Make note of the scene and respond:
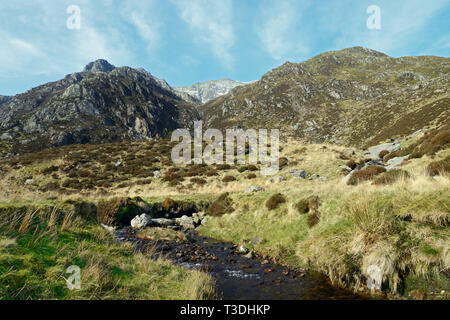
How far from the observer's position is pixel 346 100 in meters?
139

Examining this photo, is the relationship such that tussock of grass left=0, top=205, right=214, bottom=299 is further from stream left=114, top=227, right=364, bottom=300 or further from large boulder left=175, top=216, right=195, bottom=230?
large boulder left=175, top=216, right=195, bottom=230

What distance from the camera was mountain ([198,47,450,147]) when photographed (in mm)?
81500

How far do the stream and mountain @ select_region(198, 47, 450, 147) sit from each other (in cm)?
6522

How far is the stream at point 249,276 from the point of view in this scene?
340 inches

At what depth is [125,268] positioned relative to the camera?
28.9 feet

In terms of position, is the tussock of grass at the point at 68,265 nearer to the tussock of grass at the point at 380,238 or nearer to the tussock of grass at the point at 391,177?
the tussock of grass at the point at 380,238

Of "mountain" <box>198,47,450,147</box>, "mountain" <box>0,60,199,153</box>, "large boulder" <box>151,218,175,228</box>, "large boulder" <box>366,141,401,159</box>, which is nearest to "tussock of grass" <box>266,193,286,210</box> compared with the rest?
"large boulder" <box>151,218,175,228</box>

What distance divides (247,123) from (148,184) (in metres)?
105

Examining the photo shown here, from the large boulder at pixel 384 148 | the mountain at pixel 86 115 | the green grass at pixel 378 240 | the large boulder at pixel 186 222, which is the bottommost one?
the large boulder at pixel 186 222

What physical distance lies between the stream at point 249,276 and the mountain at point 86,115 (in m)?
91.4

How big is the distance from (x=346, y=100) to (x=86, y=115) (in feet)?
467

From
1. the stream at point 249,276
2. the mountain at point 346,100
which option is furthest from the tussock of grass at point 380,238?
the mountain at point 346,100

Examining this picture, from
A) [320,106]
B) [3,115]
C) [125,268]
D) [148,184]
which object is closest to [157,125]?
[3,115]

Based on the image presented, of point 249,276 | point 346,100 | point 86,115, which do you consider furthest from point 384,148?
point 86,115
